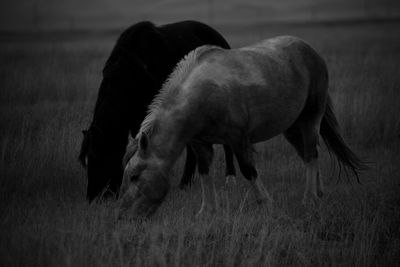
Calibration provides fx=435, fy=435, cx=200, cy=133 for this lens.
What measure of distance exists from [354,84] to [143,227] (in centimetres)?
793

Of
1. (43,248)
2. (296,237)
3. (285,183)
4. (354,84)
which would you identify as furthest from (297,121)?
(354,84)

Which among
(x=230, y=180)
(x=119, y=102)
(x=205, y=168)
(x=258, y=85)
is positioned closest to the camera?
(x=258, y=85)

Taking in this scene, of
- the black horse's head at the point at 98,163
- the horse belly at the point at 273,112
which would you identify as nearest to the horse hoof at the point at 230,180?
the horse belly at the point at 273,112

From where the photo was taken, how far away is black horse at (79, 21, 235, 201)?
5117mm

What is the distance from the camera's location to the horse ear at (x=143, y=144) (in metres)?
3.99

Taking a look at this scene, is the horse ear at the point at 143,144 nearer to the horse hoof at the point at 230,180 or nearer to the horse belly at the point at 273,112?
the horse belly at the point at 273,112

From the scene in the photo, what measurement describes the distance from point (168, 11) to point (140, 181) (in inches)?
4559

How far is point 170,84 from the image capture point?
452 cm

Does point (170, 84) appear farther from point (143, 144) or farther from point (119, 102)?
point (119, 102)

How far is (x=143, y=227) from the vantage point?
4094 millimetres

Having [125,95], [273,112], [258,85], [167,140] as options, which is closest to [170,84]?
[167,140]

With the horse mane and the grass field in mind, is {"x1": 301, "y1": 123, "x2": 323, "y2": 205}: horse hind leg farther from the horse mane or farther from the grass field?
the horse mane

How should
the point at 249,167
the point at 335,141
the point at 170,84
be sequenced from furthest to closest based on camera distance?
the point at 335,141 < the point at 249,167 < the point at 170,84

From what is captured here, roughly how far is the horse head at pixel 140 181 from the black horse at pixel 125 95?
95 cm
